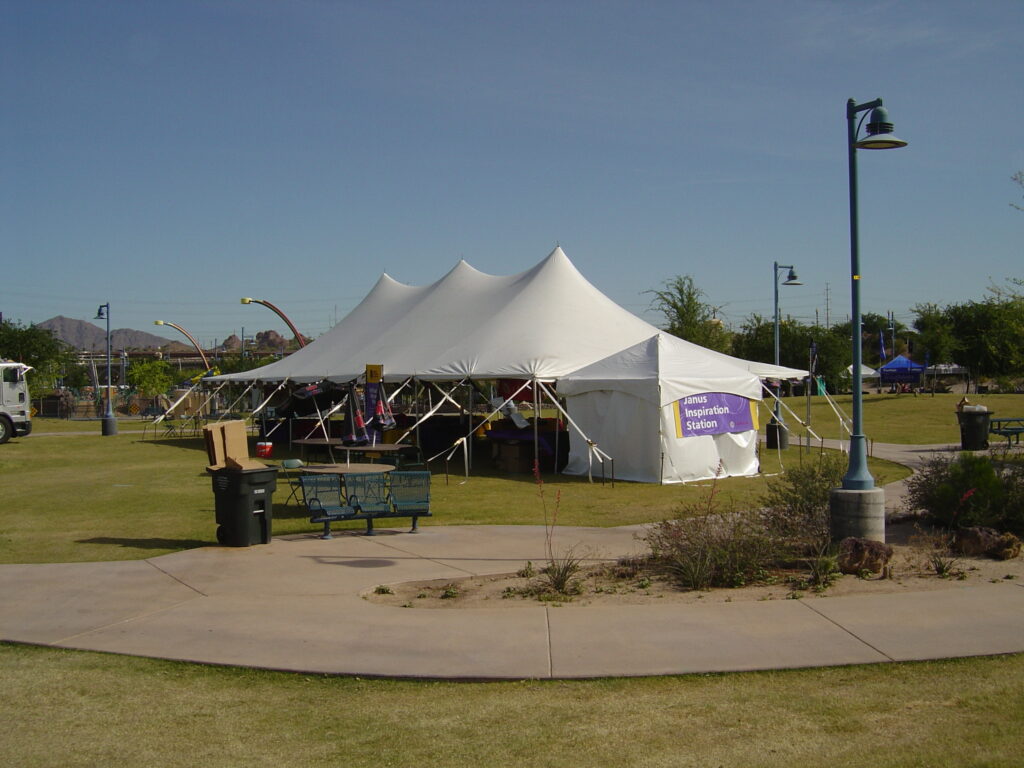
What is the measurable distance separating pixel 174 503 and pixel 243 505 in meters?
5.05

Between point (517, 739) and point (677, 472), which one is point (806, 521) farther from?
point (677, 472)

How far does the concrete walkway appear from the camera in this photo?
6594 mm

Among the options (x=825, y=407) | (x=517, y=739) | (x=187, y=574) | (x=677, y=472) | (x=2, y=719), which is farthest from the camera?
(x=825, y=407)

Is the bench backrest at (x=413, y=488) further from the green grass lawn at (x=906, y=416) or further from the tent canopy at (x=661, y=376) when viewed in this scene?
the green grass lawn at (x=906, y=416)

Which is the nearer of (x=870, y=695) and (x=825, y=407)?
(x=870, y=695)

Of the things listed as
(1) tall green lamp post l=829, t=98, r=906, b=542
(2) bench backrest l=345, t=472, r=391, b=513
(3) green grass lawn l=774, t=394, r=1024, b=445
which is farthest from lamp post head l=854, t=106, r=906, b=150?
(3) green grass lawn l=774, t=394, r=1024, b=445

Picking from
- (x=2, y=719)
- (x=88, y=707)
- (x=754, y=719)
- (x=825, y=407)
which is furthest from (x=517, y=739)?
(x=825, y=407)

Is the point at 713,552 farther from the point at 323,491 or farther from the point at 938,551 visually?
the point at 323,491

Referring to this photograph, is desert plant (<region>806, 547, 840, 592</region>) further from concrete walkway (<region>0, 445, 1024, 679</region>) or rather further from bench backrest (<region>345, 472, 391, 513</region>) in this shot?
bench backrest (<region>345, 472, 391, 513</region>)

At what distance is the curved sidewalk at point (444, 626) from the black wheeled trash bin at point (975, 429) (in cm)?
1736

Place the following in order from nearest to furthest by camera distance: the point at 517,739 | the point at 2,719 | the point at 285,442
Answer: the point at 517,739, the point at 2,719, the point at 285,442

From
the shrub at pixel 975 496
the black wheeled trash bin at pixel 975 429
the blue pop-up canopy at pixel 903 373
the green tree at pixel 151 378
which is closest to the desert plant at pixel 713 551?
the shrub at pixel 975 496

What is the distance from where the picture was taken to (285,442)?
29734 mm

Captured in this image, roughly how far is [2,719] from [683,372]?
14.9m
